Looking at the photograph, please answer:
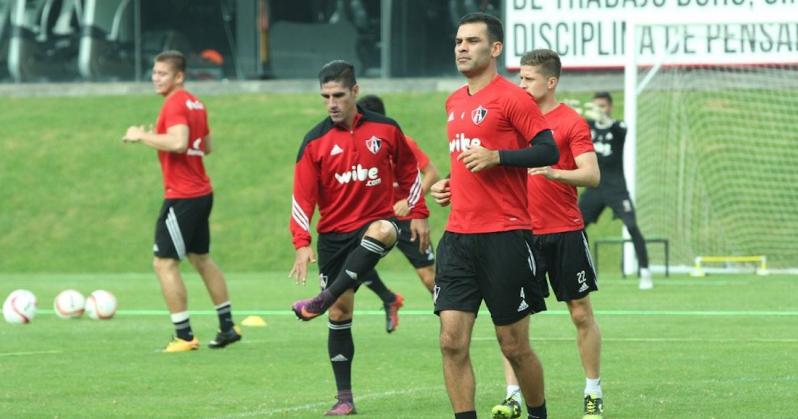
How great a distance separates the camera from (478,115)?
7.84 m

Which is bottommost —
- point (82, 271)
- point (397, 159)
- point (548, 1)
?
point (82, 271)

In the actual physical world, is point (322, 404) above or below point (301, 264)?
below

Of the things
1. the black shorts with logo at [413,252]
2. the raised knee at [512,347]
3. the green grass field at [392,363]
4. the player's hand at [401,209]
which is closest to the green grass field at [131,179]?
the green grass field at [392,363]

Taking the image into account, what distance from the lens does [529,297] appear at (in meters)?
7.96

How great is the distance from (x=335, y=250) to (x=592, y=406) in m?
1.89

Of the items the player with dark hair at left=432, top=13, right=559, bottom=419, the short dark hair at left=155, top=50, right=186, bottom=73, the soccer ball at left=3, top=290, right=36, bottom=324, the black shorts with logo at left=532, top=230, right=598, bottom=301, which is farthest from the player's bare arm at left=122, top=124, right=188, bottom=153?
the player with dark hair at left=432, top=13, right=559, bottom=419

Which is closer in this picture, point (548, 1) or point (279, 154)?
point (548, 1)

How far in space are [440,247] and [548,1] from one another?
17054mm

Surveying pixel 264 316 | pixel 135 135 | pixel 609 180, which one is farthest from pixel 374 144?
pixel 609 180

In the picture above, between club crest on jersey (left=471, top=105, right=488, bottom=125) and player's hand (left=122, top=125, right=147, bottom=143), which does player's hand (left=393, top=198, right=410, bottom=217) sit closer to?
club crest on jersey (left=471, top=105, right=488, bottom=125)

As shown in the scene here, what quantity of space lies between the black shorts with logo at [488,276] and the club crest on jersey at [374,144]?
167 cm

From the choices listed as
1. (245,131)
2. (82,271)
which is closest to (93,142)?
(245,131)

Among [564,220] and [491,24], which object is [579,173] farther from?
[491,24]

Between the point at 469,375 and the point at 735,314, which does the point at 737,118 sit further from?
the point at 469,375
